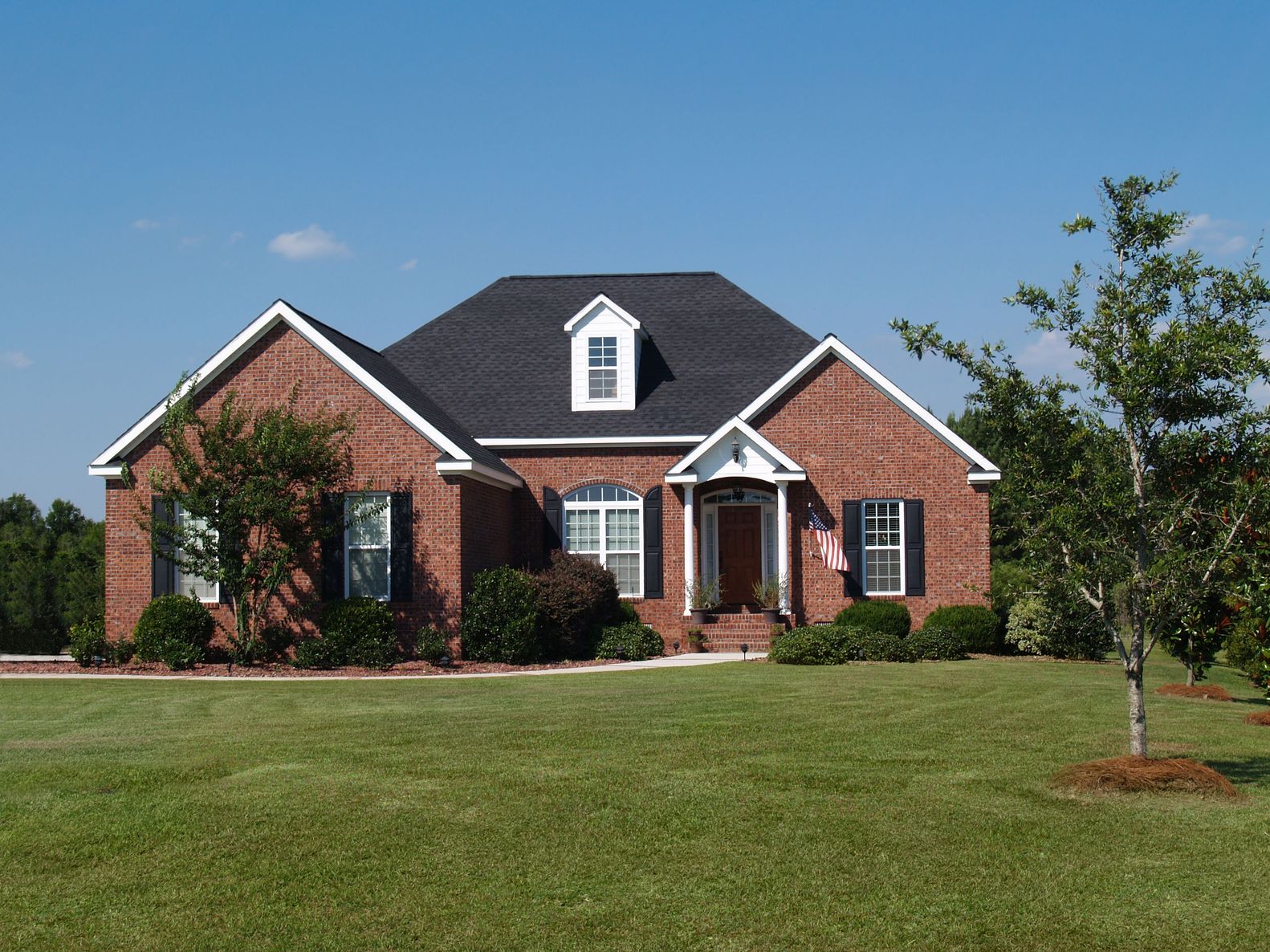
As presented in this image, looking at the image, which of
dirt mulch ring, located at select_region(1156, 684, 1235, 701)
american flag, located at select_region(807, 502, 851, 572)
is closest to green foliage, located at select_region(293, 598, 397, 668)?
american flag, located at select_region(807, 502, 851, 572)

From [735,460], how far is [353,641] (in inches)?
325

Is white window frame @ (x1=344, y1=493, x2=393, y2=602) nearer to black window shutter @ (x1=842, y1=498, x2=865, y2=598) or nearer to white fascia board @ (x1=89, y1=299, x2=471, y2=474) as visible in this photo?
white fascia board @ (x1=89, y1=299, x2=471, y2=474)

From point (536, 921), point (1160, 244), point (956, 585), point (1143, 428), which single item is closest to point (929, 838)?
point (536, 921)

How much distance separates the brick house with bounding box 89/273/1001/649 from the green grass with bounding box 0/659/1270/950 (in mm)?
8559

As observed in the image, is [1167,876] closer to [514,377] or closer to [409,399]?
[409,399]

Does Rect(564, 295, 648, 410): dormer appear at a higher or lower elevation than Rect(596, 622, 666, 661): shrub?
higher

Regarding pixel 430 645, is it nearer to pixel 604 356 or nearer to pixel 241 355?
pixel 241 355

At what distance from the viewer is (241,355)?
2330 cm

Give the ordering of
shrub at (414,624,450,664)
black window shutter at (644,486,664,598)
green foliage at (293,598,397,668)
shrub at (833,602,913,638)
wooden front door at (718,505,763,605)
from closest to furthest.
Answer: green foliage at (293,598,397,668)
shrub at (414,624,450,664)
shrub at (833,602,913,638)
black window shutter at (644,486,664,598)
wooden front door at (718,505,763,605)

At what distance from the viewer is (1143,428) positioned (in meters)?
10.3

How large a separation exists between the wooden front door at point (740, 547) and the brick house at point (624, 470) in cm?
4

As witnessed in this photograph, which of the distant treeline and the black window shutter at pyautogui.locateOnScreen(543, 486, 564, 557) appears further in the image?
the distant treeline

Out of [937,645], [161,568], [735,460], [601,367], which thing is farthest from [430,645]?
[937,645]

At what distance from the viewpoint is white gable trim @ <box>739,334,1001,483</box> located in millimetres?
25016
